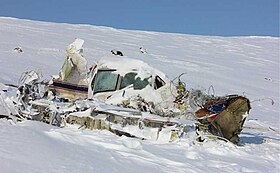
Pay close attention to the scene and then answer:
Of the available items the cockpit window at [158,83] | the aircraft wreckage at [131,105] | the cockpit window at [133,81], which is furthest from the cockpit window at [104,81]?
the cockpit window at [158,83]

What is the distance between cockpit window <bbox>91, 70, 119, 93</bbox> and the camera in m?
9.21

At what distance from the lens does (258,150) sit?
8.36 m

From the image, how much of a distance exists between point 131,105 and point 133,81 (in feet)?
2.29

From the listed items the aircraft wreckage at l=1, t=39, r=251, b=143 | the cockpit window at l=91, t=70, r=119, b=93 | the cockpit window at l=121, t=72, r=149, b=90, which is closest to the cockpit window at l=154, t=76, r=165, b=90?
the aircraft wreckage at l=1, t=39, r=251, b=143

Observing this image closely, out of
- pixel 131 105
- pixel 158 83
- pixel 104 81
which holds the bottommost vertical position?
pixel 131 105

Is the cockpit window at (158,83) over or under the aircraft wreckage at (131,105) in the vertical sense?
over

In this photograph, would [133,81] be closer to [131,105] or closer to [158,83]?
[158,83]

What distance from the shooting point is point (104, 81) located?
9.33 meters

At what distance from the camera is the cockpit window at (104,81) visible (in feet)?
30.2

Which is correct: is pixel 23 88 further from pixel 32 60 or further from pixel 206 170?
pixel 32 60

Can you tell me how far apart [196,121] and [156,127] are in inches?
Result: 36.9

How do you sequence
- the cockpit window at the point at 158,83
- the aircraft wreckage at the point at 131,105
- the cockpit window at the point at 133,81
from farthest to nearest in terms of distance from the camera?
1. the cockpit window at the point at 158,83
2. the cockpit window at the point at 133,81
3. the aircraft wreckage at the point at 131,105

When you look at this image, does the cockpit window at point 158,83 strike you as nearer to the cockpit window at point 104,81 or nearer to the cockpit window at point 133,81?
the cockpit window at point 133,81

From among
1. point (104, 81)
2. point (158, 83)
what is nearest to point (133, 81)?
point (158, 83)
